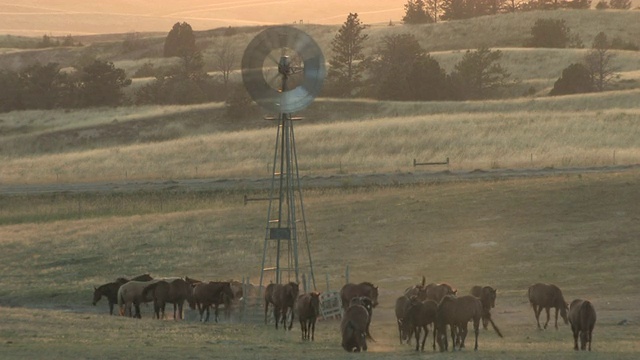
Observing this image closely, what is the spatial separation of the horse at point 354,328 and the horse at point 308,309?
7.40 ft

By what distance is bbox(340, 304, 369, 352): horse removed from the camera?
29953 mm

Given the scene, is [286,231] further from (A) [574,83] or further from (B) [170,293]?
(A) [574,83]

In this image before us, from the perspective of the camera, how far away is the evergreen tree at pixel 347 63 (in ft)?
471

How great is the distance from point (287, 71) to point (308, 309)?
11092 mm

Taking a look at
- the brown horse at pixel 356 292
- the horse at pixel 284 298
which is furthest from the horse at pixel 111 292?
the brown horse at pixel 356 292

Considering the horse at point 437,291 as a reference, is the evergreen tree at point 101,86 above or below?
below

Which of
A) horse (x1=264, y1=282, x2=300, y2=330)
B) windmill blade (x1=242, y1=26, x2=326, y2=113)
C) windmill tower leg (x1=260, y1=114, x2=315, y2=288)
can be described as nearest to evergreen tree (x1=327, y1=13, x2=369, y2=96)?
windmill tower leg (x1=260, y1=114, x2=315, y2=288)

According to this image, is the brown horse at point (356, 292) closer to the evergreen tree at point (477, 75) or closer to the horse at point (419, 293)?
the horse at point (419, 293)

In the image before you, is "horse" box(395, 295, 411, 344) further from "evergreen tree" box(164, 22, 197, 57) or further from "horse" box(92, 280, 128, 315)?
"evergreen tree" box(164, 22, 197, 57)

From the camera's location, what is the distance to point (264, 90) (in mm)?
41969

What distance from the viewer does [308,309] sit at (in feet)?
107

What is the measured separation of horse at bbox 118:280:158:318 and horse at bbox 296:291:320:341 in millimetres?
7824

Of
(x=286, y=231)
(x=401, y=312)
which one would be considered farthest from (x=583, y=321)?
(x=286, y=231)

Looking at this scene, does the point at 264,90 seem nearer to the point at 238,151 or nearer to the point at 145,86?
the point at 238,151
